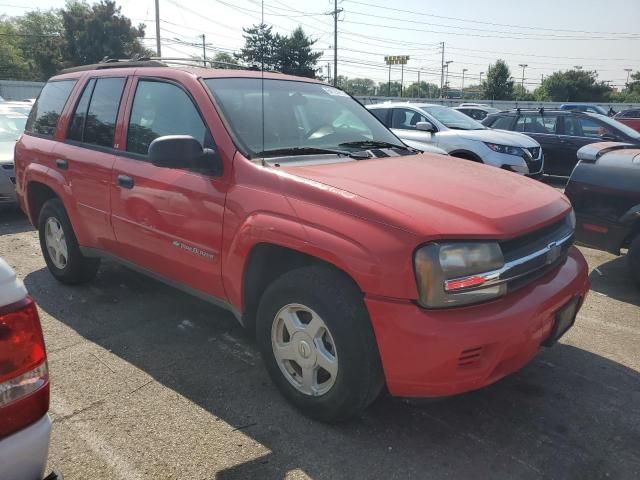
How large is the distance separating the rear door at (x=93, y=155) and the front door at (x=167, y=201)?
164 mm

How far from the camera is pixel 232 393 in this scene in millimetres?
3035

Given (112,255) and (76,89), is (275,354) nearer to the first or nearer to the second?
(112,255)

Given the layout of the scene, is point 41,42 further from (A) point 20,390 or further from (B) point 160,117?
(A) point 20,390

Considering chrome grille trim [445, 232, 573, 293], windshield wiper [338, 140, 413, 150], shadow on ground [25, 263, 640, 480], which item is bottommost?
shadow on ground [25, 263, 640, 480]

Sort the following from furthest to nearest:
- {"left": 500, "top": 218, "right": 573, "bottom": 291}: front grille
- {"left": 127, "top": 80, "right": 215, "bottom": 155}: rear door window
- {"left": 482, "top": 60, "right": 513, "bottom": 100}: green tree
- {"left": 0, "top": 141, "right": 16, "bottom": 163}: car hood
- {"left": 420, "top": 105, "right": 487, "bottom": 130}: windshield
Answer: {"left": 482, "top": 60, "right": 513, "bottom": 100}: green tree
{"left": 420, "top": 105, "right": 487, "bottom": 130}: windshield
{"left": 0, "top": 141, "right": 16, "bottom": 163}: car hood
{"left": 127, "top": 80, "right": 215, "bottom": 155}: rear door window
{"left": 500, "top": 218, "right": 573, "bottom": 291}: front grille

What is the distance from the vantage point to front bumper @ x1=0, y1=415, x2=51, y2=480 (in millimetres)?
1385

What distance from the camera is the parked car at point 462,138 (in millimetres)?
8953

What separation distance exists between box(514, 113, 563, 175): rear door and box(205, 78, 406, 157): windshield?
8258mm

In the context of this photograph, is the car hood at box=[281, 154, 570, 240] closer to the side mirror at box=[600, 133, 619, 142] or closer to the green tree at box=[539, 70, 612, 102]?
the side mirror at box=[600, 133, 619, 142]

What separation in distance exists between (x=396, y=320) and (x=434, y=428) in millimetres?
834

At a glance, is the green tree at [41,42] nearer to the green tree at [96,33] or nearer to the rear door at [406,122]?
the green tree at [96,33]

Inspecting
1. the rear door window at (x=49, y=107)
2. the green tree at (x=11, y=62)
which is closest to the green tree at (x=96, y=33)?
the green tree at (x=11, y=62)

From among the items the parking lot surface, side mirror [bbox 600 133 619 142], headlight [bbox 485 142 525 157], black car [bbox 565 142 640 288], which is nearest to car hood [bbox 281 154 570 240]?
the parking lot surface

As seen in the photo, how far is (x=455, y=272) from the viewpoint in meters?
2.27
